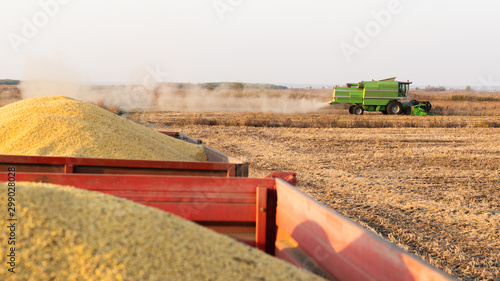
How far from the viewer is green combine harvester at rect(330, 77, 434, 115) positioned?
2473cm

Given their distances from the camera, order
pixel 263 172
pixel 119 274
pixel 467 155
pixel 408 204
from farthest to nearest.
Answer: pixel 467 155
pixel 263 172
pixel 408 204
pixel 119 274

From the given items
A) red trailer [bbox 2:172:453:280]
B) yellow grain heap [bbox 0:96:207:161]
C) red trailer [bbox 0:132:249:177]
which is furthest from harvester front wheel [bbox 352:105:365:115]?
red trailer [bbox 2:172:453:280]

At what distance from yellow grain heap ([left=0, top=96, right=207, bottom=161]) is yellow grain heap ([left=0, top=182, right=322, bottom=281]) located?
195 centimetres

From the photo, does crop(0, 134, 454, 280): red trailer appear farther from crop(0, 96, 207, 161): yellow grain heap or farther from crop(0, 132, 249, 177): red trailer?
crop(0, 96, 207, 161): yellow grain heap

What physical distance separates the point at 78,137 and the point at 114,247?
2718 mm

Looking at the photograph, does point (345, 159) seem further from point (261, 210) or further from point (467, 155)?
point (261, 210)

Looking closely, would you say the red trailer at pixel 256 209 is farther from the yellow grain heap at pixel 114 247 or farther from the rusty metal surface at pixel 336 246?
the yellow grain heap at pixel 114 247

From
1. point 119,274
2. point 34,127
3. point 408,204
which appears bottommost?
point 408,204

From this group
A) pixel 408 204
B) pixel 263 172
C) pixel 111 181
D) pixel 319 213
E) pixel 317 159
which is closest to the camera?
pixel 319 213

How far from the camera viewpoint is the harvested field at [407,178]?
16.4 feet

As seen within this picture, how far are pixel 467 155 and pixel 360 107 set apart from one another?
47.1ft

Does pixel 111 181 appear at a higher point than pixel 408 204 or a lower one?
higher

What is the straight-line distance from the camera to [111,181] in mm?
2762

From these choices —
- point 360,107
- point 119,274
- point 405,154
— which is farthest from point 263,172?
point 360,107
